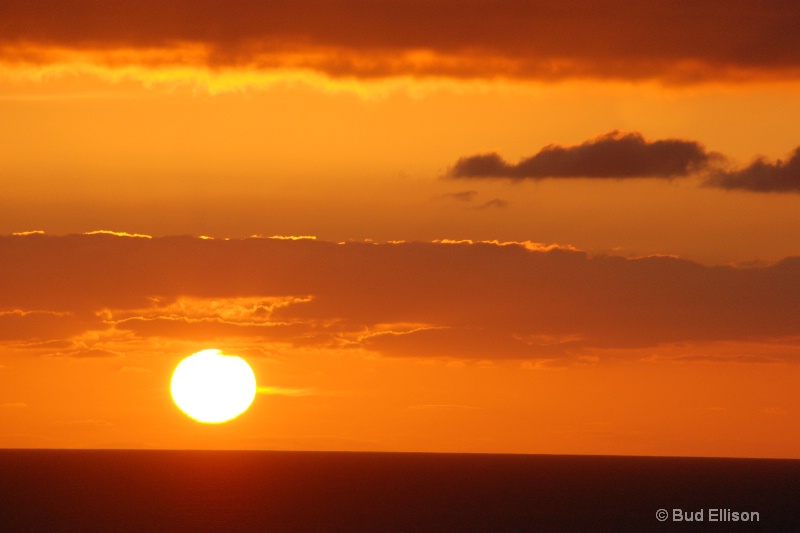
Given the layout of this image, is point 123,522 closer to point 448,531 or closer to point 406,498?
point 448,531

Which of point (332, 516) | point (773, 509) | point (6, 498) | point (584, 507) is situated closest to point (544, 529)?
point (332, 516)

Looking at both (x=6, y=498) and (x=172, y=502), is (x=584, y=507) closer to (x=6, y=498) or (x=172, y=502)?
(x=172, y=502)

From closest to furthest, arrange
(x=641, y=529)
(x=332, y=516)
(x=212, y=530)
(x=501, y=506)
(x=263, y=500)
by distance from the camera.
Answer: (x=212, y=530), (x=641, y=529), (x=332, y=516), (x=501, y=506), (x=263, y=500)

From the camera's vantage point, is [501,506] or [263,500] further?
Answer: [263,500]

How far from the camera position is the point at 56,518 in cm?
15038

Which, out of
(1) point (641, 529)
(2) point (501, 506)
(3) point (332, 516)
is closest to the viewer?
(1) point (641, 529)

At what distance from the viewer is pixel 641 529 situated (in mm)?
142000

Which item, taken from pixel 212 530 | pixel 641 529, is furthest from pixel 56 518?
pixel 641 529

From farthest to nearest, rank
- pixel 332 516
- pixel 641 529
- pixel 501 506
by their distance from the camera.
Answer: pixel 501 506 < pixel 332 516 < pixel 641 529

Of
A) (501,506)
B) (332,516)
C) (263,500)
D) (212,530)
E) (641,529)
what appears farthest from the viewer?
(263,500)

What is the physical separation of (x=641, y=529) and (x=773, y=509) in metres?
43.0

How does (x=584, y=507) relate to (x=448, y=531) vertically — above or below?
above

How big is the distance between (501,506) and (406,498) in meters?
22.9

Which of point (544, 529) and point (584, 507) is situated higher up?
point (584, 507)
